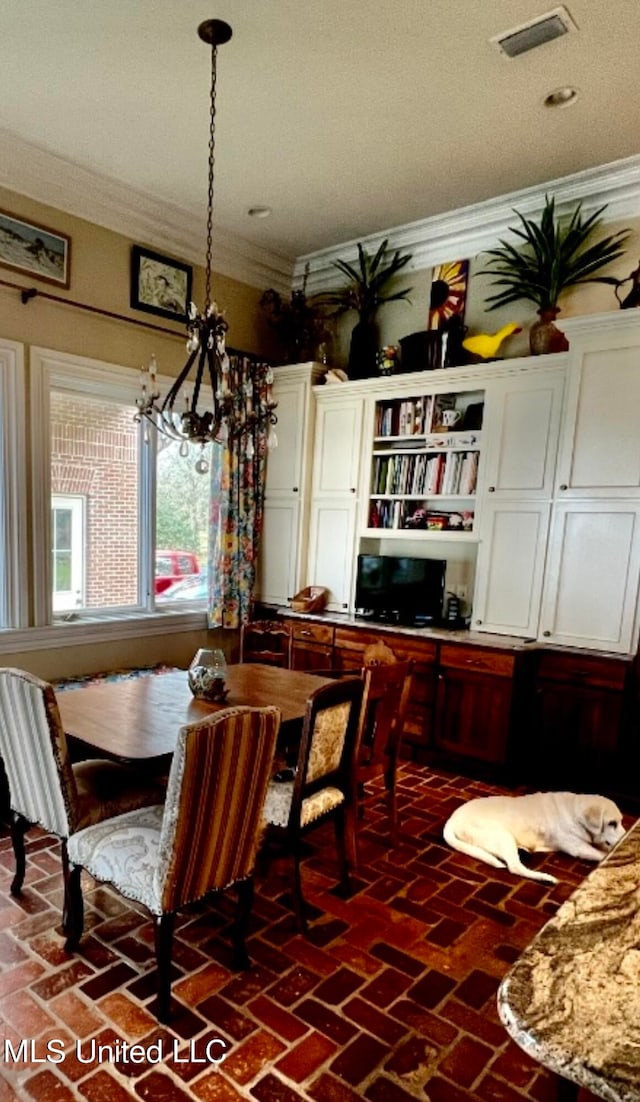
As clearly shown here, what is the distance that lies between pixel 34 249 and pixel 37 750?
279cm

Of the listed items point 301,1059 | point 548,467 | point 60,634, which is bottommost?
point 301,1059

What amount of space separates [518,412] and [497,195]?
1.35 m

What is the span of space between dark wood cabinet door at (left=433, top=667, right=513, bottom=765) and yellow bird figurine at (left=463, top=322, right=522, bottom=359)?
78.4 inches

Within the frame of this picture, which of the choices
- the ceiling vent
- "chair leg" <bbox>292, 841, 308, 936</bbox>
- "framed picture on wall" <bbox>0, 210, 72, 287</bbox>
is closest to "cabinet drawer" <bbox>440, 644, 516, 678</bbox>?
"chair leg" <bbox>292, 841, 308, 936</bbox>

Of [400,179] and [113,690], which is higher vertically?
[400,179]

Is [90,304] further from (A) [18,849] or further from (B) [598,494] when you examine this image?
(B) [598,494]

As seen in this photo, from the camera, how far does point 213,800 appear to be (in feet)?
5.31

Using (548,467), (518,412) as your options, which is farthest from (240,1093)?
(518,412)

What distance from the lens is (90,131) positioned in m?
2.98

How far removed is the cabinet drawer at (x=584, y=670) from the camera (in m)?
3.05

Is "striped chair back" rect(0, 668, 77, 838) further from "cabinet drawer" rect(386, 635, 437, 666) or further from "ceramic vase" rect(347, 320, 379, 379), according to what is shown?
"ceramic vase" rect(347, 320, 379, 379)

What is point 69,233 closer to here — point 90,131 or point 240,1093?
point 90,131

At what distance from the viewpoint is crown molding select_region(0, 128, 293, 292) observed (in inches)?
123

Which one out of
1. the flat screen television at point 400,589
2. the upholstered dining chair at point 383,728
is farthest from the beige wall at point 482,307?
the upholstered dining chair at point 383,728
